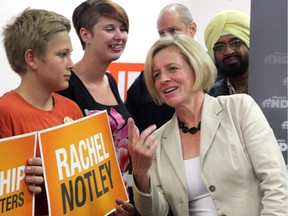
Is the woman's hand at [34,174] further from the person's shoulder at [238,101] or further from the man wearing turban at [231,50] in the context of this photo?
the man wearing turban at [231,50]

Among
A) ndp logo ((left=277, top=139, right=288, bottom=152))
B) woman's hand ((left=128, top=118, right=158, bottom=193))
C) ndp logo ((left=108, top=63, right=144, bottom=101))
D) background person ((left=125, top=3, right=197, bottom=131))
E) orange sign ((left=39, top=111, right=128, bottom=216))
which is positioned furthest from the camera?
ndp logo ((left=108, top=63, right=144, bottom=101))

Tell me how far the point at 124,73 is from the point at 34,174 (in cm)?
252

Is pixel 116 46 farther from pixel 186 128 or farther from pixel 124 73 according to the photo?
pixel 124 73

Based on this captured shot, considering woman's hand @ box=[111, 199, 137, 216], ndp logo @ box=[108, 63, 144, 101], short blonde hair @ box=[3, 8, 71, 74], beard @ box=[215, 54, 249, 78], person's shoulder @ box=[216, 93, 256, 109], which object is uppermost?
short blonde hair @ box=[3, 8, 71, 74]

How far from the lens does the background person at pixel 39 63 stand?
5.20ft

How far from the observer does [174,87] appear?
1.83 m

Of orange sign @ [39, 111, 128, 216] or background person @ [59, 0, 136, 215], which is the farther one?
background person @ [59, 0, 136, 215]

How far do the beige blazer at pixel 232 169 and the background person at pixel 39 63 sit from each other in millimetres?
466

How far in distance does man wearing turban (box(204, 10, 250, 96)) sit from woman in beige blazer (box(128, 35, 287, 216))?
2.06ft

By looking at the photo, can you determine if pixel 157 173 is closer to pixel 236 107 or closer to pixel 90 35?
pixel 236 107

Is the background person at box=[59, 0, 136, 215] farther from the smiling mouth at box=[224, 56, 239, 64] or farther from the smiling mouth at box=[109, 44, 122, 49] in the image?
the smiling mouth at box=[224, 56, 239, 64]

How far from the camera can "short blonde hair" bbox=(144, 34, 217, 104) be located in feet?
5.96

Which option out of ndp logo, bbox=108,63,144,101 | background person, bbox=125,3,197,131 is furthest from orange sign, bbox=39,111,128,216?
ndp logo, bbox=108,63,144,101

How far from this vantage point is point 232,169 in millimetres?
1691
